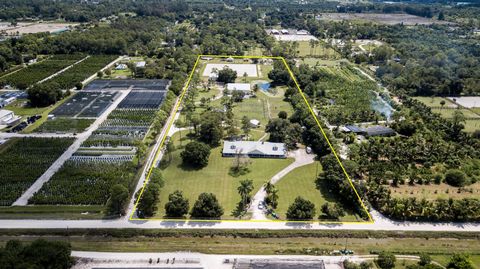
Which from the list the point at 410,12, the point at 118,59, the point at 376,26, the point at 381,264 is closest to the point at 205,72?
the point at 118,59

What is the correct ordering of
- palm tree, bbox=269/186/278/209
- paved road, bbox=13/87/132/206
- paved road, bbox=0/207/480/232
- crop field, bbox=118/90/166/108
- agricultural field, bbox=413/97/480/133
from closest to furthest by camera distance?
paved road, bbox=0/207/480/232 < palm tree, bbox=269/186/278/209 < paved road, bbox=13/87/132/206 < agricultural field, bbox=413/97/480/133 < crop field, bbox=118/90/166/108

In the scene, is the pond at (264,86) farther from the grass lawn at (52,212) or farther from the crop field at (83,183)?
the grass lawn at (52,212)

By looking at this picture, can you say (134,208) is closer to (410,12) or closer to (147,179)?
(147,179)

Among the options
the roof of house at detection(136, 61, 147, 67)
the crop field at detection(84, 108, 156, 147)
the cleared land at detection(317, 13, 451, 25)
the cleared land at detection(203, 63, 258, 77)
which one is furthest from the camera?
the cleared land at detection(317, 13, 451, 25)

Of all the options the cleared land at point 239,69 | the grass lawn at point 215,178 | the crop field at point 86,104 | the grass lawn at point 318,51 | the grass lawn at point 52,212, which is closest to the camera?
the grass lawn at point 52,212

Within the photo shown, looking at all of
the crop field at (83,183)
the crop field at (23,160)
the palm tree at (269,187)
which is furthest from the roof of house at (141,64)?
the palm tree at (269,187)

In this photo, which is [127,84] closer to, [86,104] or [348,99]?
[86,104]

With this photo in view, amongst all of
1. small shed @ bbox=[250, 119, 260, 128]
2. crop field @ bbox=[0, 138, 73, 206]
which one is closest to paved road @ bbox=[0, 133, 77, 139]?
crop field @ bbox=[0, 138, 73, 206]

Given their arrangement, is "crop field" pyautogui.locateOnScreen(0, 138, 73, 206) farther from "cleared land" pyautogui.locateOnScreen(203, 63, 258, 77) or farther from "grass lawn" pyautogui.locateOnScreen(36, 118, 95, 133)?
"cleared land" pyautogui.locateOnScreen(203, 63, 258, 77)
